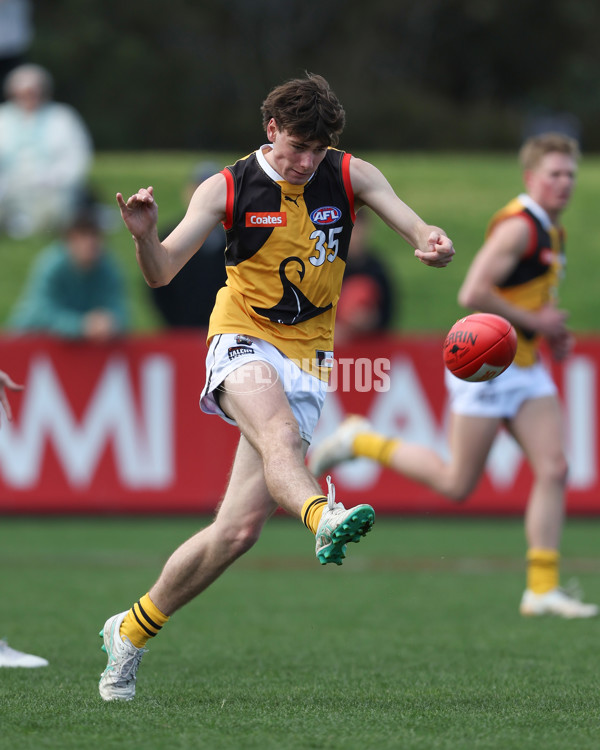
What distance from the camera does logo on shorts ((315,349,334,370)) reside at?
5562 mm

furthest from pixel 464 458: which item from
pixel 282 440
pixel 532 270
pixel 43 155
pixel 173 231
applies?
pixel 43 155

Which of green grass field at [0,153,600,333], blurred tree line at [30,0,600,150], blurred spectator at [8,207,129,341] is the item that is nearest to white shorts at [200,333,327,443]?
blurred spectator at [8,207,129,341]

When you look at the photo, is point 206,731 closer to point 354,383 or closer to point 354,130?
point 354,383

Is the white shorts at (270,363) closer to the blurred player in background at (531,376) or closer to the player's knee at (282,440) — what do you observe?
the player's knee at (282,440)

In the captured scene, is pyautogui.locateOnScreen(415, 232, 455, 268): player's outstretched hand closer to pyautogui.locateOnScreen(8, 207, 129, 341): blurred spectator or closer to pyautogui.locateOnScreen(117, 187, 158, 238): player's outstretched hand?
pyautogui.locateOnScreen(117, 187, 158, 238): player's outstretched hand

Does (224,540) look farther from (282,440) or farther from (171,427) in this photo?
(171,427)

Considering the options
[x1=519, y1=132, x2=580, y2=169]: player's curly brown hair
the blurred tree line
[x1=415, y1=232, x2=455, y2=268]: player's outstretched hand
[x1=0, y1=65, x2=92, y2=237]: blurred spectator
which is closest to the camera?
[x1=415, y1=232, x2=455, y2=268]: player's outstretched hand

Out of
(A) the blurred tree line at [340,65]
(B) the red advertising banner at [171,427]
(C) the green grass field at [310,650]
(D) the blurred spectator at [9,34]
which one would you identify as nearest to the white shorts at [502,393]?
(C) the green grass field at [310,650]

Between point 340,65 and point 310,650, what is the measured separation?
123ft

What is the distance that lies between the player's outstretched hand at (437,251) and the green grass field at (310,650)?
167cm

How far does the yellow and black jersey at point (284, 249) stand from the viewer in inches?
214

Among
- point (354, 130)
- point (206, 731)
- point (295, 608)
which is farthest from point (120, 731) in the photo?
point (354, 130)

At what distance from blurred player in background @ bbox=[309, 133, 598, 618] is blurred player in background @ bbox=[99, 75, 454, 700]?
7.69 feet

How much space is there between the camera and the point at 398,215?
538cm
